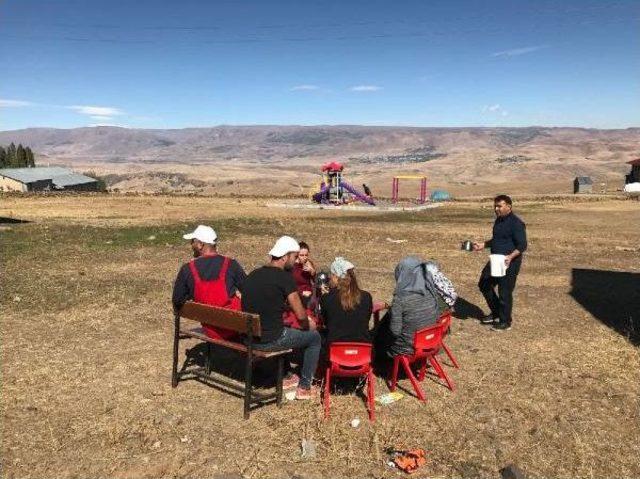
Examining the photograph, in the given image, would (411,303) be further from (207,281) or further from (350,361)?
(207,281)

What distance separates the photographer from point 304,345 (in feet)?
19.7

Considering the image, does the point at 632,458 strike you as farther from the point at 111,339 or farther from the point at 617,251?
the point at 617,251

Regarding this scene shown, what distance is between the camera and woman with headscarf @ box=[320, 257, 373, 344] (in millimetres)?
5816

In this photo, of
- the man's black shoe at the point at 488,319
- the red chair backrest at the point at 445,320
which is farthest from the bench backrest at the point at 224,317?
the man's black shoe at the point at 488,319

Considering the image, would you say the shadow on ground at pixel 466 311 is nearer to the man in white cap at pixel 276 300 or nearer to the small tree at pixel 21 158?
the man in white cap at pixel 276 300

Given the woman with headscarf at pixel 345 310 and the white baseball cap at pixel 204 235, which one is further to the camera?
the white baseball cap at pixel 204 235

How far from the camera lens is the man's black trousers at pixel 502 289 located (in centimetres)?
866

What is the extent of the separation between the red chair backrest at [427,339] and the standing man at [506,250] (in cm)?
285

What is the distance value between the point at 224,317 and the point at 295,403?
128 centimetres

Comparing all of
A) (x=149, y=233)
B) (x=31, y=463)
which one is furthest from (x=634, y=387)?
(x=149, y=233)

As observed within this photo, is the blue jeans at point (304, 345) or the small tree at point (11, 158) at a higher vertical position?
the blue jeans at point (304, 345)

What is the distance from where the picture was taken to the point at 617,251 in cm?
1755

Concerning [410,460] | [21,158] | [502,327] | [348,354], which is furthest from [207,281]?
[21,158]

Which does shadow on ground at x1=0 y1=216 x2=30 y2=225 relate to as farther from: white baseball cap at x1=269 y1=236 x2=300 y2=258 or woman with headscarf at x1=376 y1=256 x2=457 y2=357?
woman with headscarf at x1=376 y1=256 x2=457 y2=357
